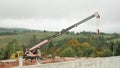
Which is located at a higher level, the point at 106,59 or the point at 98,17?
the point at 98,17

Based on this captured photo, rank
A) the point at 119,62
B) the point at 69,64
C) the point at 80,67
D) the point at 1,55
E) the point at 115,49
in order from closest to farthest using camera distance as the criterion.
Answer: the point at 69,64, the point at 80,67, the point at 119,62, the point at 1,55, the point at 115,49

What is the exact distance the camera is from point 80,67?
20.7m

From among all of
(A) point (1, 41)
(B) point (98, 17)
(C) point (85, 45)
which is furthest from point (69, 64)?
(A) point (1, 41)

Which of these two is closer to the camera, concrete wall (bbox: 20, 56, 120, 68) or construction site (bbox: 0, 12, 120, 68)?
concrete wall (bbox: 20, 56, 120, 68)

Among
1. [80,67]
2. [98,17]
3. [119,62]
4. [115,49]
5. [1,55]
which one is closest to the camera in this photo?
[80,67]

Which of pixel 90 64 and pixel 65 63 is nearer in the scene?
pixel 65 63

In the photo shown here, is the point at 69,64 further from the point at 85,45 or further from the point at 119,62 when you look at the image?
the point at 85,45

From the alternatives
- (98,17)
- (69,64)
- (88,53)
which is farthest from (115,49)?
(69,64)

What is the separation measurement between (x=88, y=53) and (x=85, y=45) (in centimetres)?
706

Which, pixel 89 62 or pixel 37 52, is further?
pixel 37 52

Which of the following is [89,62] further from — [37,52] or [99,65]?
[37,52]

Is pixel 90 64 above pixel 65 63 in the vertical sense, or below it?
below

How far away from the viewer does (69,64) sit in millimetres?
19344

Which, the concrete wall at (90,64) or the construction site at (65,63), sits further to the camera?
the construction site at (65,63)
